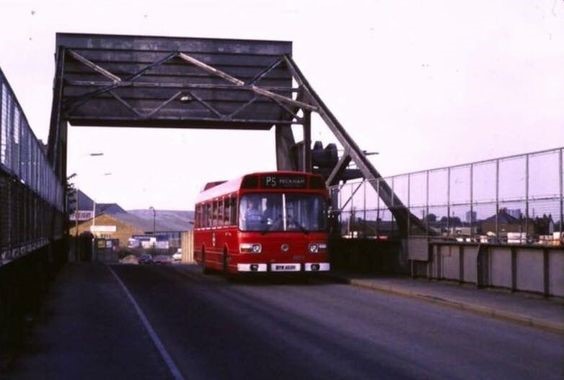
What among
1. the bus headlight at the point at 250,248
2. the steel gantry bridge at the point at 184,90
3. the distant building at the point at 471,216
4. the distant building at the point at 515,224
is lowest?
the bus headlight at the point at 250,248

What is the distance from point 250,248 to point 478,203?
6.23 metres

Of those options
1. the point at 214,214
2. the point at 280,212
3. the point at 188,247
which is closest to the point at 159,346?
the point at 280,212

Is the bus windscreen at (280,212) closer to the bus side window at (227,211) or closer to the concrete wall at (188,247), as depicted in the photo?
the bus side window at (227,211)

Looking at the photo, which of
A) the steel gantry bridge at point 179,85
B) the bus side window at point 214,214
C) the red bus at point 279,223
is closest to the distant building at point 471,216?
the red bus at point 279,223

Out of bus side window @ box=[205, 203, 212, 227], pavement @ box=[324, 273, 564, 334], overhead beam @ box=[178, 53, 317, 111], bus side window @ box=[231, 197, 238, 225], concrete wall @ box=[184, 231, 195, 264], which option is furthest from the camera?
concrete wall @ box=[184, 231, 195, 264]

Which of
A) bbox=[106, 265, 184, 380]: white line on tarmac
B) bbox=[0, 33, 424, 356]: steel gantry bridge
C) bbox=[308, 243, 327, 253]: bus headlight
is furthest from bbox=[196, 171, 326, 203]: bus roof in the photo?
bbox=[0, 33, 424, 356]: steel gantry bridge

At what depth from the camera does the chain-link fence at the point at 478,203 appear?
711 inches

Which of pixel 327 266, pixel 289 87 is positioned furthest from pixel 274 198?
pixel 289 87

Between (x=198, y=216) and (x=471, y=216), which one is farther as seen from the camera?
(x=198, y=216)

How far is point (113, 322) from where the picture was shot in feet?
47.3

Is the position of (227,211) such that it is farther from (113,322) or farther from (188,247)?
(188,247)

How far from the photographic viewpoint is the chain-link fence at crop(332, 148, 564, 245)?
59.3 feet

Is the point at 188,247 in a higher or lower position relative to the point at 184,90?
lower

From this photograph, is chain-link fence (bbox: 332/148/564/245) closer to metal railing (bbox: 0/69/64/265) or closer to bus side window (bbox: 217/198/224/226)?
bus side window (bbox: 217/198/224/226)
